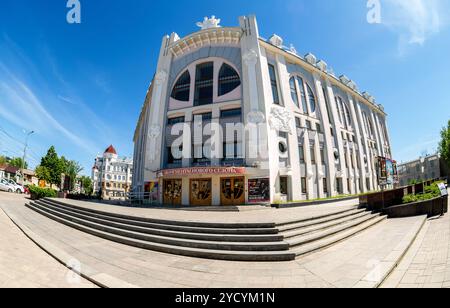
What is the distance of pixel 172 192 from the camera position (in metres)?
18.2

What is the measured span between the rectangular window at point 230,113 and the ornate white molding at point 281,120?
3.08 meters

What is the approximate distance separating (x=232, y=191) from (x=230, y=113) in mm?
7631

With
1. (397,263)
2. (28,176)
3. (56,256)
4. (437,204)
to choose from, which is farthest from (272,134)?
(28,176)

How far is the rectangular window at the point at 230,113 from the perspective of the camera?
1816 centimetres

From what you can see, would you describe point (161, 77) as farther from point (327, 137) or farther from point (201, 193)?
point (327, 137)

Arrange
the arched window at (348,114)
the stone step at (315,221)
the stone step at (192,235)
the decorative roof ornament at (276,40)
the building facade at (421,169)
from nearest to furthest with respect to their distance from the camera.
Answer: the stone step at (192,235) → the stone step at (315,221) → the decorative roof ornament at (276,40) → the arched window at (348,114) → the building facade at (421,169)

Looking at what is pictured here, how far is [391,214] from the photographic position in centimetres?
1104

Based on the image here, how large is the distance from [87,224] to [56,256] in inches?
177

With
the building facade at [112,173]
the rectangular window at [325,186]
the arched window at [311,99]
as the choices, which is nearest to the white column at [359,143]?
the rectangular window at [325,186]

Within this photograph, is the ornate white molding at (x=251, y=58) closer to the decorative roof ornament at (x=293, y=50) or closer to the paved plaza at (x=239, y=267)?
the decorative roof ornament at (x=293, y=50)

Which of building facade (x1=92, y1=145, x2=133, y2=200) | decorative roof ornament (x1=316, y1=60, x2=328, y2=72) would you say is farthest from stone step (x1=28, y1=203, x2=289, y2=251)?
building facade (x1=92, y1=145, x2=133, y2=200)

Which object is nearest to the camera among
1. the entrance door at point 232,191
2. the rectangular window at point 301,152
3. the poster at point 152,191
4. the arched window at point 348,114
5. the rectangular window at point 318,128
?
the entrance door at point 232,191

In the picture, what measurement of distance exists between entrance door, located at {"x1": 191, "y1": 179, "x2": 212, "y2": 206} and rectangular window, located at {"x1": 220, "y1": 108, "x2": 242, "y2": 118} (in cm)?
661
